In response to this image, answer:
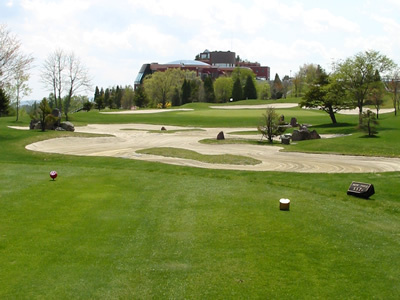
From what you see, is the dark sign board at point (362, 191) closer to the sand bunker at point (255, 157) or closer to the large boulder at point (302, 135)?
the sand bunker at point (255, 157)

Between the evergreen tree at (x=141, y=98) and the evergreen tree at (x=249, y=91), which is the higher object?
the evergreen tree at (x=249, y=91)

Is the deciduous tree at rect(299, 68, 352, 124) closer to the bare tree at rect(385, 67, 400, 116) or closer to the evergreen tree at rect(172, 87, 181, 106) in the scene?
the bare tree at rect(385, 67, 400, 116)

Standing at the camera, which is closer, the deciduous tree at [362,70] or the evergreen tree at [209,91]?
the deciduous tree at [362,70]

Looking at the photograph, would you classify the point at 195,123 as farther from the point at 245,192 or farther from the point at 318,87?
the point at 245,192

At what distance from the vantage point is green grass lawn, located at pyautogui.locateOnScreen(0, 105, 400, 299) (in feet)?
20.9

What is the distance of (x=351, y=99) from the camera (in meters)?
52.1

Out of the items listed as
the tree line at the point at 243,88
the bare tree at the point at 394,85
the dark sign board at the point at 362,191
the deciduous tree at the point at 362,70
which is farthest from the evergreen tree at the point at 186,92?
the dark sign board at the point at 362,191

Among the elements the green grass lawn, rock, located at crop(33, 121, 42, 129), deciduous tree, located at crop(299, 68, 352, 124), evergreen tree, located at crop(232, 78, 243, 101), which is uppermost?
evergreen tree, located at crop(232, 78, 243, 101)

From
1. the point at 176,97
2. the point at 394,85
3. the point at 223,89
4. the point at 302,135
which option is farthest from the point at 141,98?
the point at 302,135

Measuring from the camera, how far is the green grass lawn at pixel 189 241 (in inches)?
250

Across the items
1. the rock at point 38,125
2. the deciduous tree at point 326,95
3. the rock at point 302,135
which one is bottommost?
the rock at point 302,135

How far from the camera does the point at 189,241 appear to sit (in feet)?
27.6

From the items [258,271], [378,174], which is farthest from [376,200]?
[258,271]

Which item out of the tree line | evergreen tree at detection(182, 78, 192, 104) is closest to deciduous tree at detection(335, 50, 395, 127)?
the tree line
